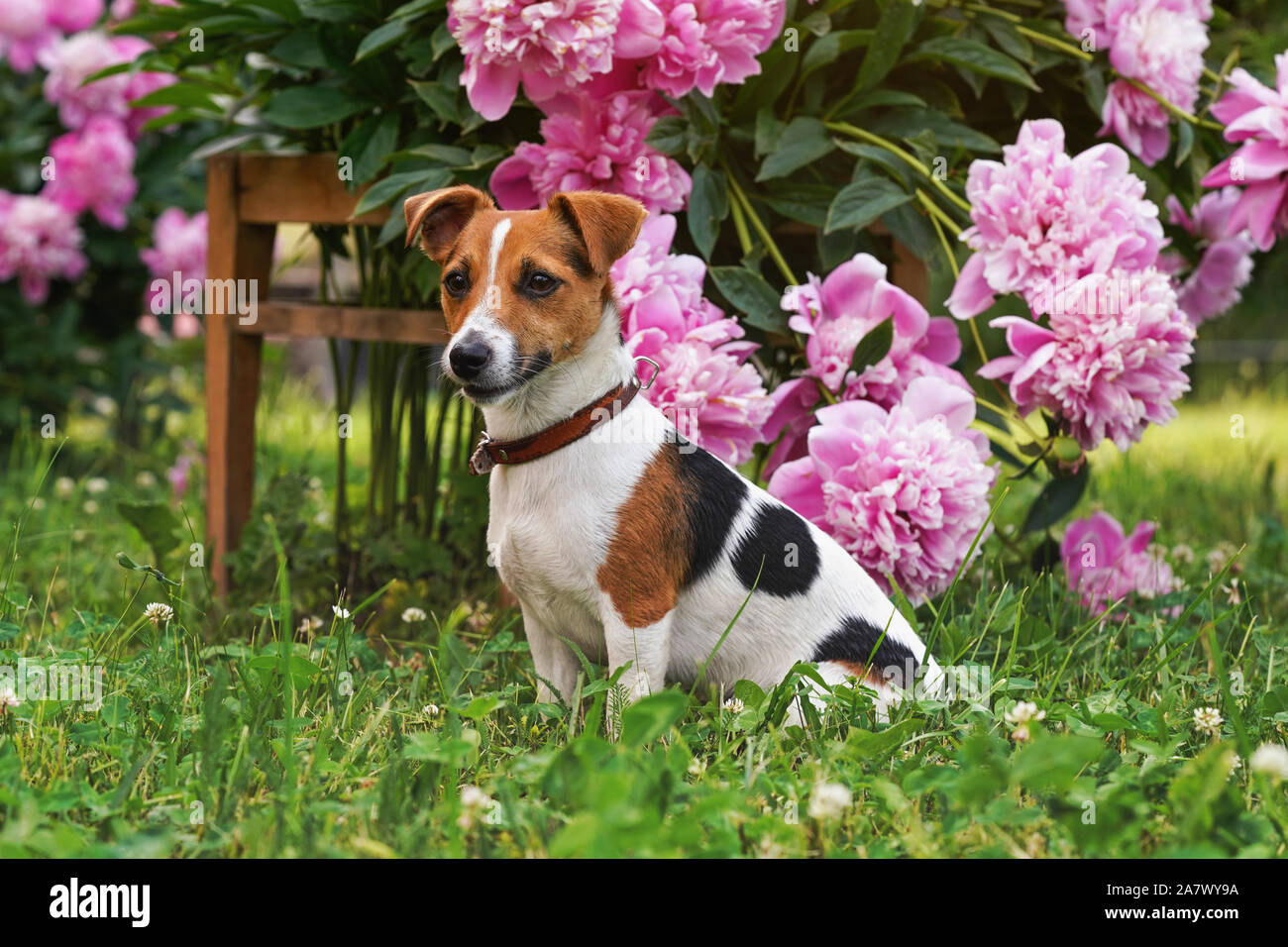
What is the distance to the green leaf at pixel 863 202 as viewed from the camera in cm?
Result: 235

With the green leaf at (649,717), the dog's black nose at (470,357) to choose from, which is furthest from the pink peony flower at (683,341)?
the green leaf at (649,717)

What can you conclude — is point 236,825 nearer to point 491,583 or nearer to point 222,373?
point 491,583

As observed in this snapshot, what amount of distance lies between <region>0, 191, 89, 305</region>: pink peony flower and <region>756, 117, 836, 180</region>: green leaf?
2909mm

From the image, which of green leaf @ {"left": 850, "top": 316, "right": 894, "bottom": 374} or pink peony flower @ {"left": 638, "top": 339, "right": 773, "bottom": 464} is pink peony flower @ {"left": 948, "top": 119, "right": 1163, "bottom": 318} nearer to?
green leaf @ {"left": 850, "top": 316, "right": 894, "bottom": 374}

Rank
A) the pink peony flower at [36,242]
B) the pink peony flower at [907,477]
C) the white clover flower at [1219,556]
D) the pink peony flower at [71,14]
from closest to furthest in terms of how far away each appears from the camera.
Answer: the pink peony flower at [907,477], the white clover flower at [1219,556], the pink peony flower at [36,242], the pink peony flower at [71,14]

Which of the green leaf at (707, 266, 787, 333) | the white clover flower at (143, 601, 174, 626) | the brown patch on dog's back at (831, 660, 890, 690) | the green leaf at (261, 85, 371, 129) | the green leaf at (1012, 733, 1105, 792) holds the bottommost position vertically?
the white clover flower at (143, 601, 174, 626)

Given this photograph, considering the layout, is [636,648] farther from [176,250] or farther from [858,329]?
[176,250]

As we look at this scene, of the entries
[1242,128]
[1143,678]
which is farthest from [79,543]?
[1242,128]

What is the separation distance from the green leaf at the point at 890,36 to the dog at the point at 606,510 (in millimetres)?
729

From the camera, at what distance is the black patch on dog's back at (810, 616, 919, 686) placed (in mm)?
2146

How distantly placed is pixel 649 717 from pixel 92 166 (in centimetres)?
357

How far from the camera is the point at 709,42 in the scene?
2.27m

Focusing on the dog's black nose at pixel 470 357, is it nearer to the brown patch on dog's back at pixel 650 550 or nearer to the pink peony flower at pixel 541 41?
the brown patch on dog's back at pixel 650 550

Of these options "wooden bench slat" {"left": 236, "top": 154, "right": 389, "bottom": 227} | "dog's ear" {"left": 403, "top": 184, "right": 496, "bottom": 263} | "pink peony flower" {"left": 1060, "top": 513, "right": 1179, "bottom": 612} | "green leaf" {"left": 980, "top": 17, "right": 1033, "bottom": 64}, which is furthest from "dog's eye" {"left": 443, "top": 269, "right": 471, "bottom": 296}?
"pink peony flower" {"left": 1060, "top": 513, "right": 1179, "bottom": 612}
